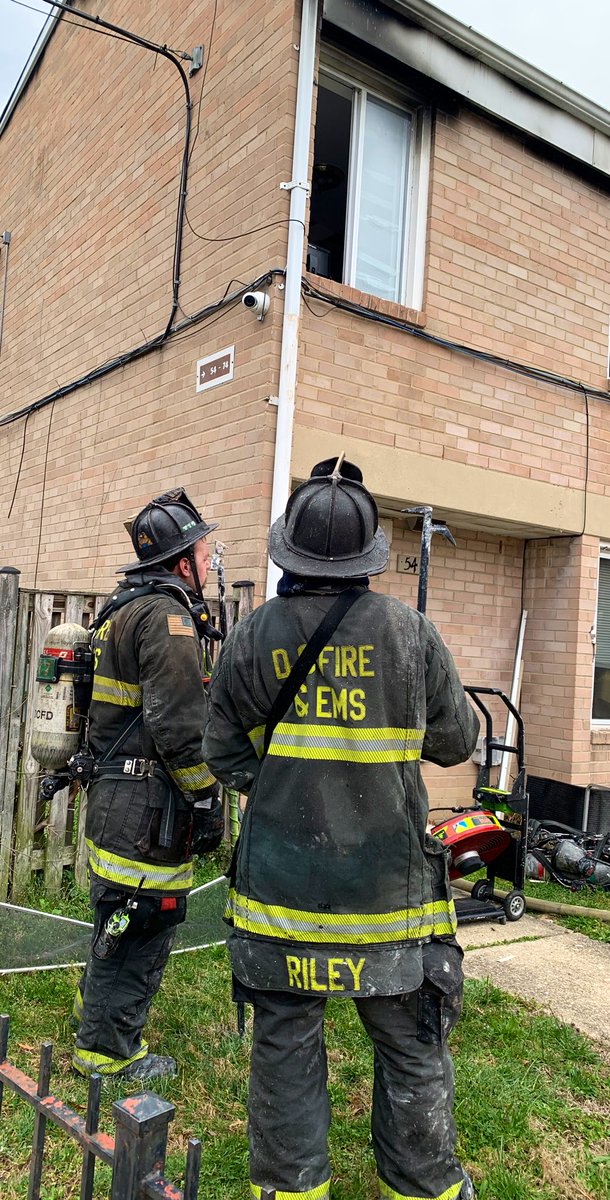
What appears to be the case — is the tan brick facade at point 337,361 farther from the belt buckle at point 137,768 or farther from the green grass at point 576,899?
→ the belt buckle at point 137,768

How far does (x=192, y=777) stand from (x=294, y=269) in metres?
3.57

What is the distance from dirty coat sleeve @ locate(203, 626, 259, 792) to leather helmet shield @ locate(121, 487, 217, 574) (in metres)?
1.06

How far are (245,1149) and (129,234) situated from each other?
7.04 meters

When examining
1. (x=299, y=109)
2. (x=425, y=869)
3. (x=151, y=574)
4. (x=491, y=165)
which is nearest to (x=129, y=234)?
(x=299, y=109)

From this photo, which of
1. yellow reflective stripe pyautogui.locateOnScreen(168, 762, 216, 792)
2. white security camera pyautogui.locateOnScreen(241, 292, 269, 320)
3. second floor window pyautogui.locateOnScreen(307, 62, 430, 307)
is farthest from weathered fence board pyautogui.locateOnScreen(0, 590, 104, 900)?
second floor window pyautogui.locateOnScreen(307, 62, 430, 307)

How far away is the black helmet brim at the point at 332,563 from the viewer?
2.38m

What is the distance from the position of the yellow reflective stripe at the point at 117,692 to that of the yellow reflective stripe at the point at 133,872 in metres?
0.55

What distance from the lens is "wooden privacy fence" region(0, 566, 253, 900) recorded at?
4727 mm

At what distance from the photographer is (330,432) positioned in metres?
5.79

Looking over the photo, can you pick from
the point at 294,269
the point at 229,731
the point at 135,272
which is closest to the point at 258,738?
the point at 229,731

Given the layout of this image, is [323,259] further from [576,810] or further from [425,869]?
[425,869]

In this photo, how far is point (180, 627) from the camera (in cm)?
321

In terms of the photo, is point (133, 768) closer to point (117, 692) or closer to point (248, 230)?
point (117, 692)

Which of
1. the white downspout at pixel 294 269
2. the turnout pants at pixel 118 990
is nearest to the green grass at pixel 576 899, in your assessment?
the white downspout at pixel 294 269
